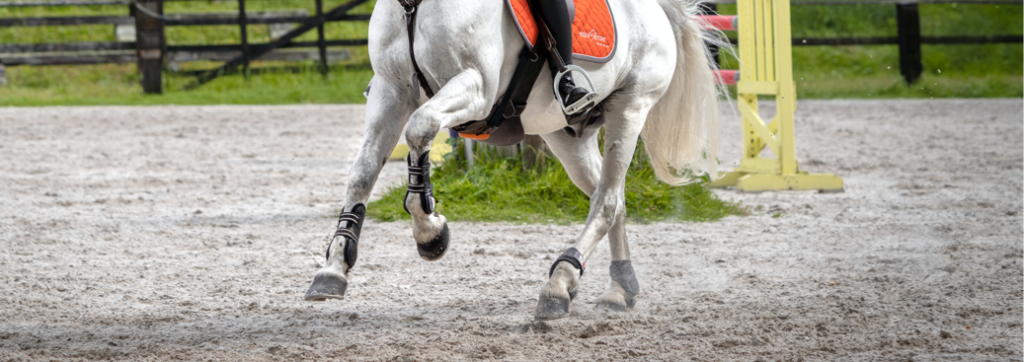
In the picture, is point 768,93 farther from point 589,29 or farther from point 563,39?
point 563,39

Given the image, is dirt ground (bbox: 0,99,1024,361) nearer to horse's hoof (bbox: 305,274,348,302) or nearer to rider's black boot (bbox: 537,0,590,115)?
horse's hoof (bbox: 305,274,348,302)

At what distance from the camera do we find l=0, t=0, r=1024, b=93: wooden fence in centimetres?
1331

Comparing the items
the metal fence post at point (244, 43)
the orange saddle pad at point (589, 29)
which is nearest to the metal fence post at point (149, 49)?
the metal fence post at point (244, 43)

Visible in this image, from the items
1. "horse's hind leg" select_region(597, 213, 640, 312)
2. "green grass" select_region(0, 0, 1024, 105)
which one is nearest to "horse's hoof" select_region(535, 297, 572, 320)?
Answer: "horse's hind leg" select_region(597, 213, 640, 312)

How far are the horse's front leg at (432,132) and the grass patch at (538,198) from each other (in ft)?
8.13

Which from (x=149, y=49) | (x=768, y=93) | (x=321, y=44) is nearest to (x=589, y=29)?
(x=768, y=93)

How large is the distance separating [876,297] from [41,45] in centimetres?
1397

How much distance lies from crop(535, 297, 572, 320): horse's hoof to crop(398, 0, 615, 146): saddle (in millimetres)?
615

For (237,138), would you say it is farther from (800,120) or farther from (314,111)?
(800,120)

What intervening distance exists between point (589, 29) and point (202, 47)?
12796 millimetres

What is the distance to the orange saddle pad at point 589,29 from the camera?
3.00 meters

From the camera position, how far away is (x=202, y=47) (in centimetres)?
1466

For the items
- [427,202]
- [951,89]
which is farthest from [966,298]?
[951,89]

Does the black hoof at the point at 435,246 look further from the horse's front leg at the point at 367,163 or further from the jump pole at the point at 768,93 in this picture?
the jump pole at the point at 768,93
